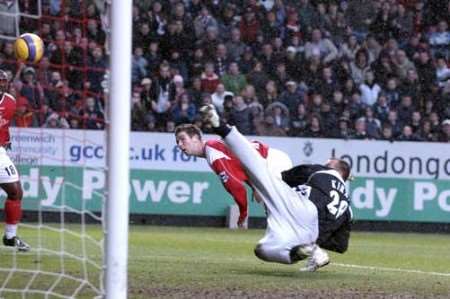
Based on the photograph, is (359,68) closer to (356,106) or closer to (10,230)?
(356,106)

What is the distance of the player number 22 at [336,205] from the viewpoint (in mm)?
11273

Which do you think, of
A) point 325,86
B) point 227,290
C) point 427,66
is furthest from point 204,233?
point 227,290

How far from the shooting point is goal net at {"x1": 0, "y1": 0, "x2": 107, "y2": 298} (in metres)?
10.4

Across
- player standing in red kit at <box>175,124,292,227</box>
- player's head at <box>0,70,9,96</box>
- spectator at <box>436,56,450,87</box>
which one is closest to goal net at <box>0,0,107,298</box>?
player's head at <box>0,70,9,96</box>

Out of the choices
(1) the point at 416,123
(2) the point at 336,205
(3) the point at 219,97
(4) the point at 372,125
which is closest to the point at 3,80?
Result: (2) the point at 336,205

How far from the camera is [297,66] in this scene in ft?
76.9

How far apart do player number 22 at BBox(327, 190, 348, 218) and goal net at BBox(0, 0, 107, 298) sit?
2.22 meters

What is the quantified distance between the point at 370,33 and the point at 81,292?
53.4 feet

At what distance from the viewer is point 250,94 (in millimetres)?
22125

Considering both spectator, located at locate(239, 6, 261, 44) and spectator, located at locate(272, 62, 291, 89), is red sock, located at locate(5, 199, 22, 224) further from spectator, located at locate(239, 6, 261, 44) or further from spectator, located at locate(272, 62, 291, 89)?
spectator, located at locate(239, 6, 261, 44)

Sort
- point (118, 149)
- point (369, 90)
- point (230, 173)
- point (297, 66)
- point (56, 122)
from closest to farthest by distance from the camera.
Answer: point (118, 149), point (230, 173), point (56, 122), point (369, 90), point (297, 66)

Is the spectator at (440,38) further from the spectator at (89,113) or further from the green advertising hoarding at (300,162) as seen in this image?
the spectator at (89,113)

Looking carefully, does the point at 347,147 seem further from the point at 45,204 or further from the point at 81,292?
the point at 81,292

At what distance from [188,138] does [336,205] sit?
1.85 meters
